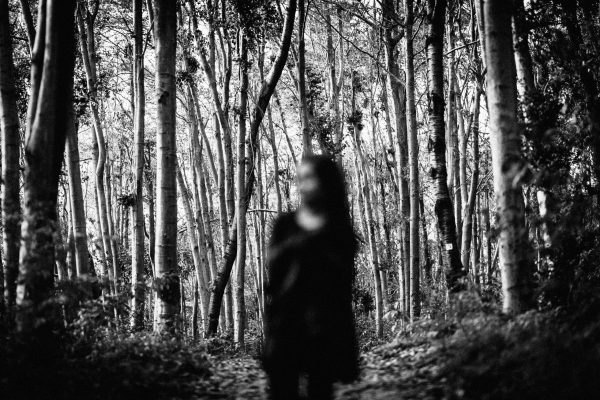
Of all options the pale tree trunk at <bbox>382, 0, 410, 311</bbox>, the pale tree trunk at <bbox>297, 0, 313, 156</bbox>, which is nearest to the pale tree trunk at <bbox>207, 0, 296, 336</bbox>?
the pale tree trunk at <bbox>297, 0, 313, 156</bbox>

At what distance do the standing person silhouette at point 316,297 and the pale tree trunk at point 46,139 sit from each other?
2.13 m

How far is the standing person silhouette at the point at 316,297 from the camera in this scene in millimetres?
3123

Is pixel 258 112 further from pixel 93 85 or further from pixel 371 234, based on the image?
pixel 371 234

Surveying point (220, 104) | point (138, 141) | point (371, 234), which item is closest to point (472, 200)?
point (371, 234)

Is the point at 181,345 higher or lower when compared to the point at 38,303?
lower

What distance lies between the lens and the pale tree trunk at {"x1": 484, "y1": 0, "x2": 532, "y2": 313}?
14.3 ft

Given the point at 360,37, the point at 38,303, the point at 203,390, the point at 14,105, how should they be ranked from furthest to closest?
1. the point at 360,37
2. the point at 14,105
3. the point at 203,390
4. the point at 38,303

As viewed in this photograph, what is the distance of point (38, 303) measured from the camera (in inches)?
163

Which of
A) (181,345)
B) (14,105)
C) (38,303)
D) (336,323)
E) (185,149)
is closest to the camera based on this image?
(336,323)

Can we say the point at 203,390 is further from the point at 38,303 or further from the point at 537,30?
the point at 537,30

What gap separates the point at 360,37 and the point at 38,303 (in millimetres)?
16608

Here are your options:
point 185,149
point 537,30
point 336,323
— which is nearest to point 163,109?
point 336,323

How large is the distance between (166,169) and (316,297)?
3.83 metres

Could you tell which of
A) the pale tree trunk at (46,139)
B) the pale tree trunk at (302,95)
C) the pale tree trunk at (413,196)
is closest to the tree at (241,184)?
the pale tree trunk at (302,95)
